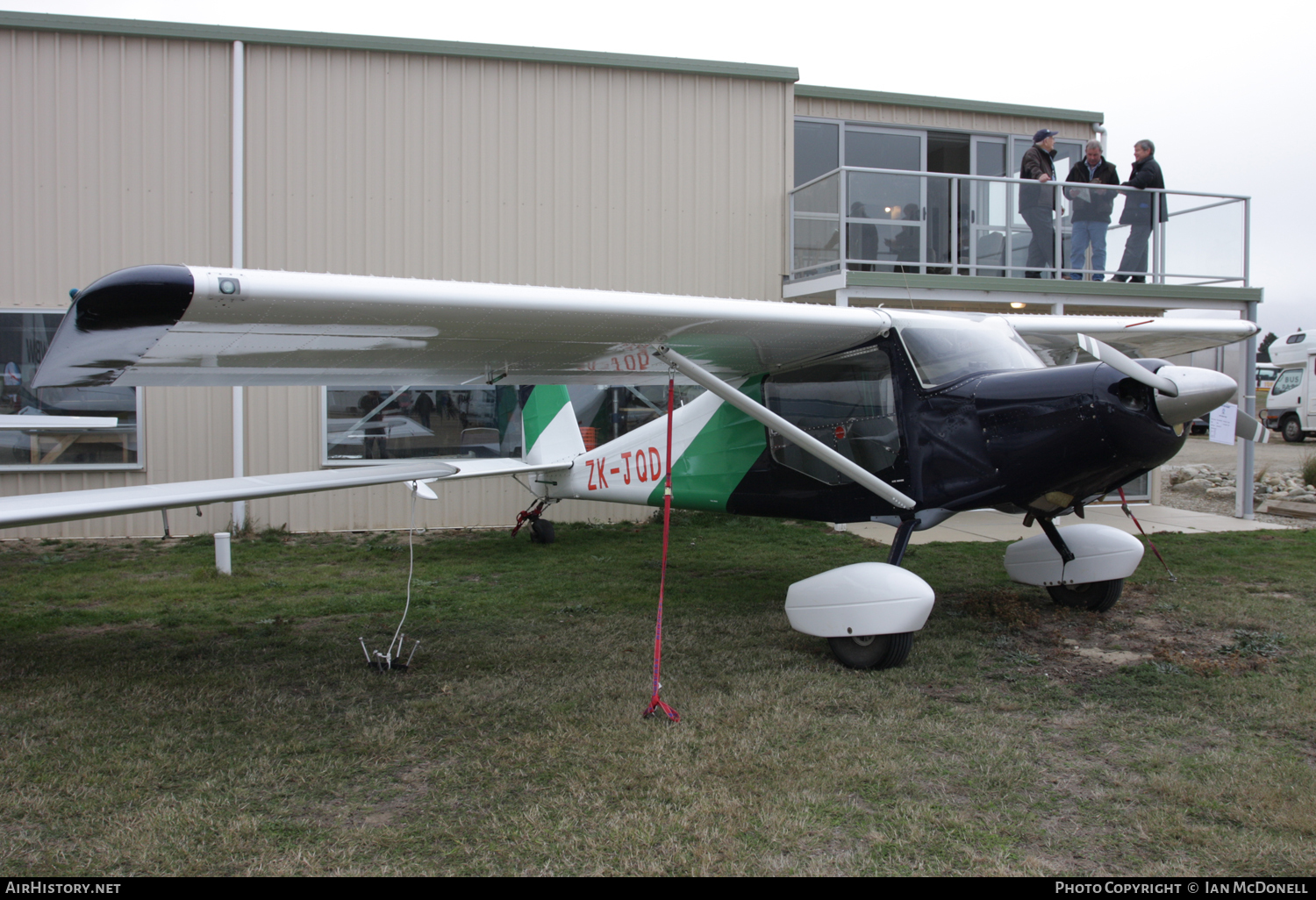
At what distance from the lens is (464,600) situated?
673 cm

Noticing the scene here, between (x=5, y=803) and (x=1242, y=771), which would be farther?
(x=1242, y=771)

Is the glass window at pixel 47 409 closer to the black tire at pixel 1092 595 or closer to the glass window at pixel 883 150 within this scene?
the black tire at pixel 1092 595

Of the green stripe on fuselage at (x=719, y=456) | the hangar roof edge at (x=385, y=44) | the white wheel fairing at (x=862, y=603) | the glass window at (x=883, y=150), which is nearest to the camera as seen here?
the white wheel fairing at (x=862, y=603)

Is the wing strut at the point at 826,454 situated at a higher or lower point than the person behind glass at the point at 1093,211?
lower

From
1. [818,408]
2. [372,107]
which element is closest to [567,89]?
[372,107]

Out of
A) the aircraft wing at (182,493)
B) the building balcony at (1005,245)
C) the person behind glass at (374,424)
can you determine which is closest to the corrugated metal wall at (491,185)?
the person behind glass at (374,424)

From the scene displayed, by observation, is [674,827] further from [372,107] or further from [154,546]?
[372,107]

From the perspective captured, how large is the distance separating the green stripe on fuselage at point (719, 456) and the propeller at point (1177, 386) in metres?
2.65

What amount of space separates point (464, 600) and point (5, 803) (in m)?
3.70

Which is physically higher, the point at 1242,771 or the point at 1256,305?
the point at 1256,305

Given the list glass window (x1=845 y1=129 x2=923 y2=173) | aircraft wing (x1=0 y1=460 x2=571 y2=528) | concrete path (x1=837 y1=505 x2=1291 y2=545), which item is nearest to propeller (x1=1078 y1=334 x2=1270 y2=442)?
aircraft wing (x1=0 y1=460 x2=571 y2=528)

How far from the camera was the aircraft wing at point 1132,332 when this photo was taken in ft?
21.0

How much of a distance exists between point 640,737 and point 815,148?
10.8 m

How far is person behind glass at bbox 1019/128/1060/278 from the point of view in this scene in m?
10.4
